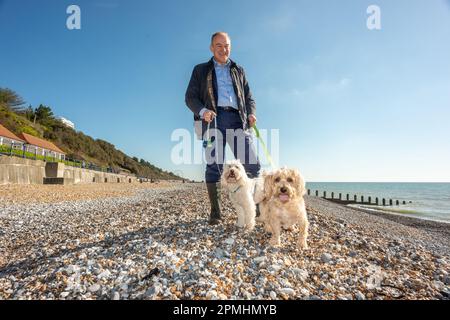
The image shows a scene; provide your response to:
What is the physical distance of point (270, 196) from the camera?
→ 4.56 m

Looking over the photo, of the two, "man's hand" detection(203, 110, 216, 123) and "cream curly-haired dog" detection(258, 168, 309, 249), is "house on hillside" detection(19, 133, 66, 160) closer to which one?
"man's hand" detection(203, 110, 216, 123)

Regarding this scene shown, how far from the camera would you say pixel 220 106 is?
504 cm

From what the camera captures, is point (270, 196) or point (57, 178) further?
point (57, 178)

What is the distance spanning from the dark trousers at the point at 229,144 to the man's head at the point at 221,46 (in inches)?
41.6

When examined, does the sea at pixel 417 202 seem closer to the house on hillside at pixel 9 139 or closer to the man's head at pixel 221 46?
the man's head at pixel 221 46

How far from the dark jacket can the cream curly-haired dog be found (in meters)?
1.36

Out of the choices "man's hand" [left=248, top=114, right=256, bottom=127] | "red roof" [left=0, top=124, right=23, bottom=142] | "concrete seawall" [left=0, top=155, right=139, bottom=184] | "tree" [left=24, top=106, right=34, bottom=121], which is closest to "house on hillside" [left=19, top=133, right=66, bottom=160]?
"red roof" [left=0, top=124, right=23, bottom=142]

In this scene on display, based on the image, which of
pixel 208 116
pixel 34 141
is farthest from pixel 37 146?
pixel 208 116

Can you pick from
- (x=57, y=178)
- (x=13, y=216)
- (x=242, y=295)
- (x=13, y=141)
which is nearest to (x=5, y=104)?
(x=13, y=141)

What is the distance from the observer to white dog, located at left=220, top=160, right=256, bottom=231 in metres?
4.84
